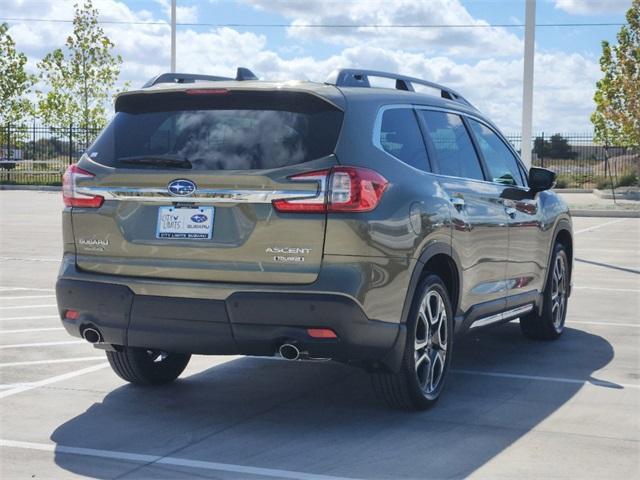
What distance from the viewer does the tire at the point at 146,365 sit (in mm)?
6934

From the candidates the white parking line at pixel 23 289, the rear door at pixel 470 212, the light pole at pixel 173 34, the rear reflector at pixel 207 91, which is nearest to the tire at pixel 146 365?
the rear reflector at pixel 207 91

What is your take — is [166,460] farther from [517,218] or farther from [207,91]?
[517,218]

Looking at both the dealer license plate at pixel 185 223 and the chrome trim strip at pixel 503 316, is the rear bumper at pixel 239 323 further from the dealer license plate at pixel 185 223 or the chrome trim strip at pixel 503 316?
the chrome trim strip at pixel 503 316

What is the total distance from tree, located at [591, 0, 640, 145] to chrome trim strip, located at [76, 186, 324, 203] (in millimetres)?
32775

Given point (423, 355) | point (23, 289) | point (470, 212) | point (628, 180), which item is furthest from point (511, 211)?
point (628, 180)

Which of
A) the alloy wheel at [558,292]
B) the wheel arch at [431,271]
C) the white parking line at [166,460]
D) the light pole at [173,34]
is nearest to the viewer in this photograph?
the white parking line at [166,460]

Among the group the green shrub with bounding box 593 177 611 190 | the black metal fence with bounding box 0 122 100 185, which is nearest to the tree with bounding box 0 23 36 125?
the black metal fence with bounding box 0 122 100 185

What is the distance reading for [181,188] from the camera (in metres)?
5.90

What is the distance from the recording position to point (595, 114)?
133 feet

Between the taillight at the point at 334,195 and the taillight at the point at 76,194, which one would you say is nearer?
the taillight at the point at 334,195

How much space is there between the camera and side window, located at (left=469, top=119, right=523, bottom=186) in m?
7.82

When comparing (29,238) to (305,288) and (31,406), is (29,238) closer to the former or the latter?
(31,406)

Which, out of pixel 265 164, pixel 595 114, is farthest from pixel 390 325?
pixel 595 114

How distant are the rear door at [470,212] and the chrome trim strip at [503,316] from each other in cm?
6
